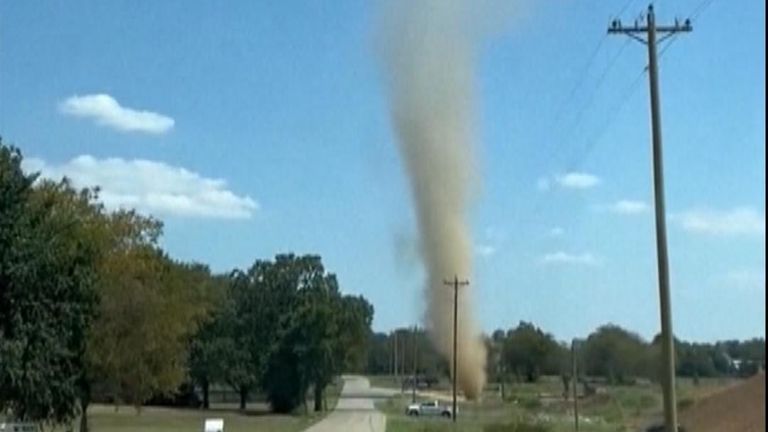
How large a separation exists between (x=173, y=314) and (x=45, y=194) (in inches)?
437

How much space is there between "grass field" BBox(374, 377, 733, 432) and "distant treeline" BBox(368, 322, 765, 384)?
1.21 metres

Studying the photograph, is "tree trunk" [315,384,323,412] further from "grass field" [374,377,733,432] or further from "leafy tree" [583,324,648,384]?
"leafy tree" [583,324,648,384]

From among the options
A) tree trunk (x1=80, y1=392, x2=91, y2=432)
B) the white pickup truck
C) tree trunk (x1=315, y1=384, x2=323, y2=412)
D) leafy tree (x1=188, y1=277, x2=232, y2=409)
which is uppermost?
leafy tree (x1=188, y1=277, x2=232, y2=409)

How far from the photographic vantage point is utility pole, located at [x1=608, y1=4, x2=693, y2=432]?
34344 mm

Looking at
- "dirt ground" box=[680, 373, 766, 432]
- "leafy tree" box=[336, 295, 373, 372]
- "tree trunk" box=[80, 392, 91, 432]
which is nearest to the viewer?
"dirt ground" box=[680, 373, 766, 432]

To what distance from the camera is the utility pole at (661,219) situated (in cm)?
3434

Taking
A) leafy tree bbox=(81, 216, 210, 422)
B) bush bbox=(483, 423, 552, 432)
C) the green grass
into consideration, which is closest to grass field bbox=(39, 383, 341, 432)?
the green grass

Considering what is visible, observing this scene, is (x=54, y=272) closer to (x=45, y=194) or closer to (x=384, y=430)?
(x=45, y=194)

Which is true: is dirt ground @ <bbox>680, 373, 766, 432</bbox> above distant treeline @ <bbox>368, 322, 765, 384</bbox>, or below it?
below

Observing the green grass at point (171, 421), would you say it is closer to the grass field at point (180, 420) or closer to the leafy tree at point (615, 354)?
the grass field at point (180, 420)

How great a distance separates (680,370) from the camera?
92062mm

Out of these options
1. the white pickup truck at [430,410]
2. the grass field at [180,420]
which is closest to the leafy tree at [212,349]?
the grass field at [180,420]

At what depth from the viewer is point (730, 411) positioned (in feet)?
191

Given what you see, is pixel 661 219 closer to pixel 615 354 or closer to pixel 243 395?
pixel 615 354
